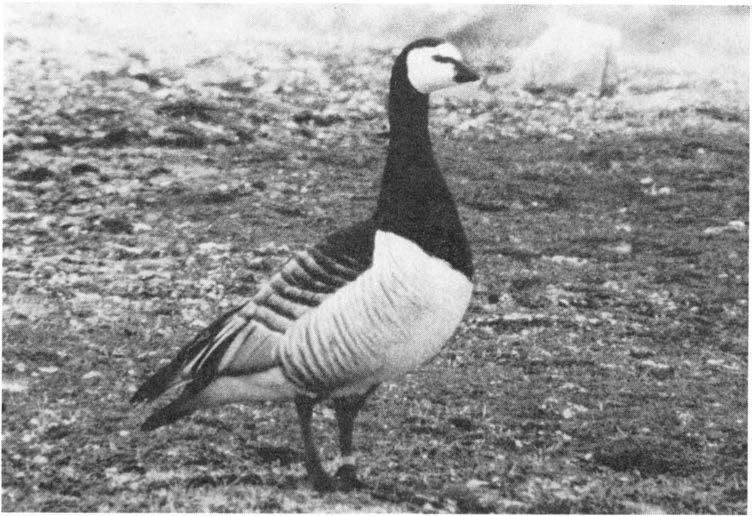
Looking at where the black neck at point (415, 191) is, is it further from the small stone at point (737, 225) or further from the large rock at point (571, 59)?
the small stone at point (737, 225)

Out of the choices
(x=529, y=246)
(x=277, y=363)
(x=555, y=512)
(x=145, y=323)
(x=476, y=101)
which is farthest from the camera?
(x=476, y=101)

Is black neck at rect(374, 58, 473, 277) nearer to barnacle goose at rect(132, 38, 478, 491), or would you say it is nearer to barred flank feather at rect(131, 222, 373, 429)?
barnacle goose at rect(132, 38, 478, 491)

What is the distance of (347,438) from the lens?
169 inches

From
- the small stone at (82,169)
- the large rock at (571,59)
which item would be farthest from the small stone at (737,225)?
the small stone at (82,169)

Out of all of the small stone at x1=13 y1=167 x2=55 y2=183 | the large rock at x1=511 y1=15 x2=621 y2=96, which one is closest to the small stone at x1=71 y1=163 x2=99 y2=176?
the small stone at x1=13 y1=167 x2=55 y2=183

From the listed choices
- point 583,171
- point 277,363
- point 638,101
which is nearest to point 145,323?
point 277,363

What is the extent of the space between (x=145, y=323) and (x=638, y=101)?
7.91 ft

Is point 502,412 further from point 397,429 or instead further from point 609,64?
point 609,64

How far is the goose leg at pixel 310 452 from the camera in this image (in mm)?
4176

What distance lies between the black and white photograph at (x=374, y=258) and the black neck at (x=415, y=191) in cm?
1

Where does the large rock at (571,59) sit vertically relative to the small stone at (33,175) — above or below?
above

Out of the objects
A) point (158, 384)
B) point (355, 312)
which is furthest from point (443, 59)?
point (158, 384)

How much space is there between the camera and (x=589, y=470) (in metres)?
4.43

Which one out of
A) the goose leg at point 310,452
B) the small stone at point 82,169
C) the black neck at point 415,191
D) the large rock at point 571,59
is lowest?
the goose leg at point 310,452
